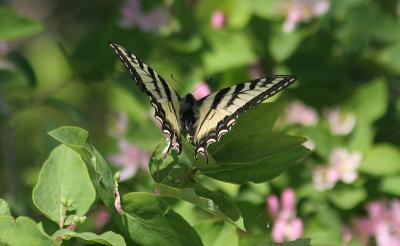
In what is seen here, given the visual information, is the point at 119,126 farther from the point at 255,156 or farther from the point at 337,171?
the point at 255,156

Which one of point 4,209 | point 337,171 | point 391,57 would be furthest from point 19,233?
point 391,57

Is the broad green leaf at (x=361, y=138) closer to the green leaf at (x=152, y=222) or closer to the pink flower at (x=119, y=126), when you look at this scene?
the pink flower at (x=119, y=126)

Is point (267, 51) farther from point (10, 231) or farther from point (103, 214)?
point (10, 231)

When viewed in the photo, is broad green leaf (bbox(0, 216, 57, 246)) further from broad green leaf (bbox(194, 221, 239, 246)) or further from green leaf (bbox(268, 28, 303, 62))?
green leaf (bbox(268, 28, 303, 62))

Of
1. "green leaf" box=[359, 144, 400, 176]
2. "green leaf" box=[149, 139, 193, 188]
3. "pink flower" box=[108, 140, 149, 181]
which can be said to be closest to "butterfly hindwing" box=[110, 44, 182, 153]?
"green leaf" box=[149, 139, 193, 188]

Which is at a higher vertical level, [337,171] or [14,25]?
[14,25]

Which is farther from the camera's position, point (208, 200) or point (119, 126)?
point (119, 126)
